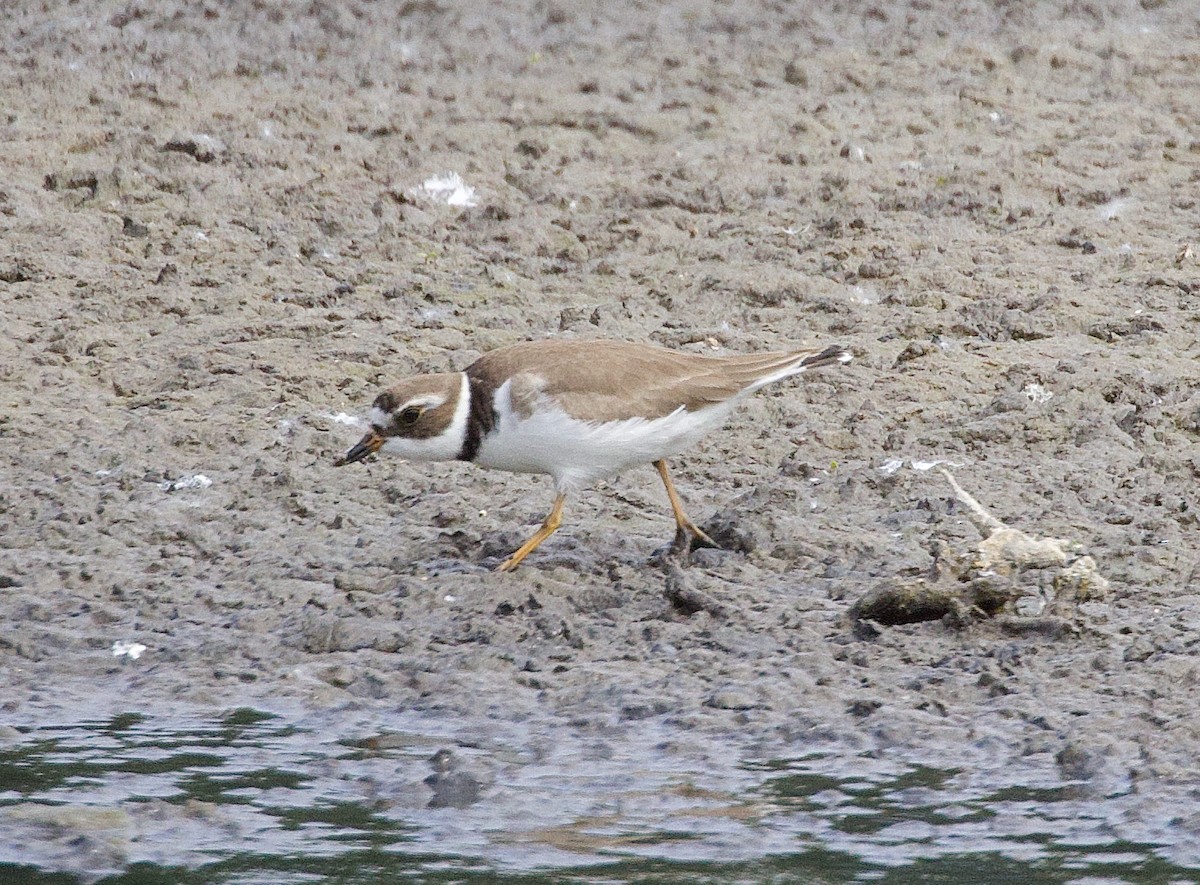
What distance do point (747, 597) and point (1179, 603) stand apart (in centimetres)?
177

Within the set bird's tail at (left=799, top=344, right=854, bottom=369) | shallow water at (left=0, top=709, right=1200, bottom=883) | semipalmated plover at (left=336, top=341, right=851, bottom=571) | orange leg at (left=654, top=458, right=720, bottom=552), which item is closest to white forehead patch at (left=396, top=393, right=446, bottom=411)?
semipalmated plover at (left=336, top=341, right=851, bottom=571)

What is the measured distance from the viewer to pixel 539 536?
26.3 feet

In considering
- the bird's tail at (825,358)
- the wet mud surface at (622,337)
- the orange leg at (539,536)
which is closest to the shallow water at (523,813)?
the wet mud surface at (622,337)

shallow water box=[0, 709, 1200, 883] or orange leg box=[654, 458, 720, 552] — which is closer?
shallow water box=[0, 709, 1200, 883]

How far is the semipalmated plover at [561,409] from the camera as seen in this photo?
7.64 meters

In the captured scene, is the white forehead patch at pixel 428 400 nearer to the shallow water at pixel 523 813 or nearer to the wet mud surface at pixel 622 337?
the wet mud surface at pixel 622 337

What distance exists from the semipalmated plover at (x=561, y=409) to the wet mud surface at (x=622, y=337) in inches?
21.8

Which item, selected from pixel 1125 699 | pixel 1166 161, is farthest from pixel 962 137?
pixel 1125 699

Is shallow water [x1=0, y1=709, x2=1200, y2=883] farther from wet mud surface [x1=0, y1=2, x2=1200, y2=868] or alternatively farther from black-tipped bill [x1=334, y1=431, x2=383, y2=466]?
black-tipped bill [x1=334, y1=431, x2=383, y2=466]

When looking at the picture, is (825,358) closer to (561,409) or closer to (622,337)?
(561,409)

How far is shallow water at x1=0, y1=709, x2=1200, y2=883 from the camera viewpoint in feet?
19.0

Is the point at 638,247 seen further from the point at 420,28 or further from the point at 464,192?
the point at 420,28

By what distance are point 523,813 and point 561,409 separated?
1982mm

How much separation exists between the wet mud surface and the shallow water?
112 millimetres
